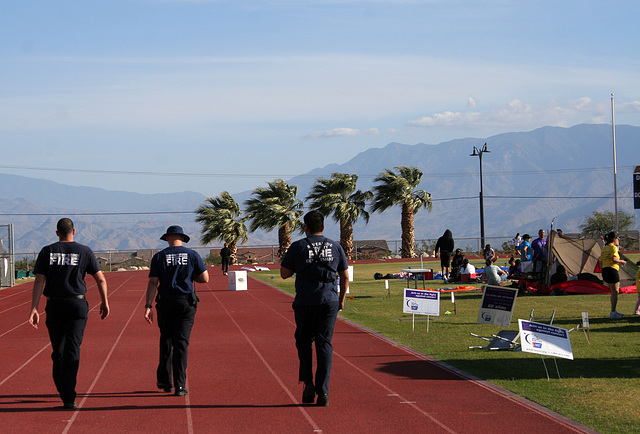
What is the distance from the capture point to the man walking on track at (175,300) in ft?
27.8

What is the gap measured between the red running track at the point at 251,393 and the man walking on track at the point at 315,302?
328 millimetres

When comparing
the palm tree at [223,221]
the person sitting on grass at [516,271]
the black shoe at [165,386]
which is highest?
the palm tree at [223,221]

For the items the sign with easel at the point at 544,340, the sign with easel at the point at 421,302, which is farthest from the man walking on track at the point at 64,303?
the sign with easel at the point at 421,302

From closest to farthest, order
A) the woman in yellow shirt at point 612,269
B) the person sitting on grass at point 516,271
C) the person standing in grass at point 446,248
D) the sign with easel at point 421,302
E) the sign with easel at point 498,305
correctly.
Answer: the sign with easel at point 498,305
the sign with easel at point 421,302
the woman in yellow shirt at point 612,269
the person sitting on grass at point 516,271
the person standing in grass at point 446,248

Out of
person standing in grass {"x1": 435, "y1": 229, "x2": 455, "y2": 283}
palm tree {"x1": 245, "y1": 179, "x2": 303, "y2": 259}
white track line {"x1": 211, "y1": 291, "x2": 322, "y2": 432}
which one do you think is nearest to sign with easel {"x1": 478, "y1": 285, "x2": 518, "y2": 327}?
white track line {"x1": 211, "y1": 291, "x2": 322, "y2": 432}

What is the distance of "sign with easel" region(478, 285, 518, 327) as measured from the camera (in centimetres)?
1262

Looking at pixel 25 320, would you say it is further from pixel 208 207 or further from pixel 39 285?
pixel 208 207

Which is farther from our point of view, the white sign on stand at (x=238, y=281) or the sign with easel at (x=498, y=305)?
the white sign on stand at (x=238, y=281)

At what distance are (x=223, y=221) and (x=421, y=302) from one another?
37.5m

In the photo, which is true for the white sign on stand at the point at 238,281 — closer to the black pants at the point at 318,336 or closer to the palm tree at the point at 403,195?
the black pants at the point at 318,336

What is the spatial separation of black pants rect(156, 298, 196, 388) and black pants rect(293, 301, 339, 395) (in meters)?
1.23

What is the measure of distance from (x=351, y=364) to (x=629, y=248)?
51.4 metres

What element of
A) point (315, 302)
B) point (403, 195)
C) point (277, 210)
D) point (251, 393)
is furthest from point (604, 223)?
point (315, 302)

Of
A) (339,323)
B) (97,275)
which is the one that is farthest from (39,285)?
(339,323)
